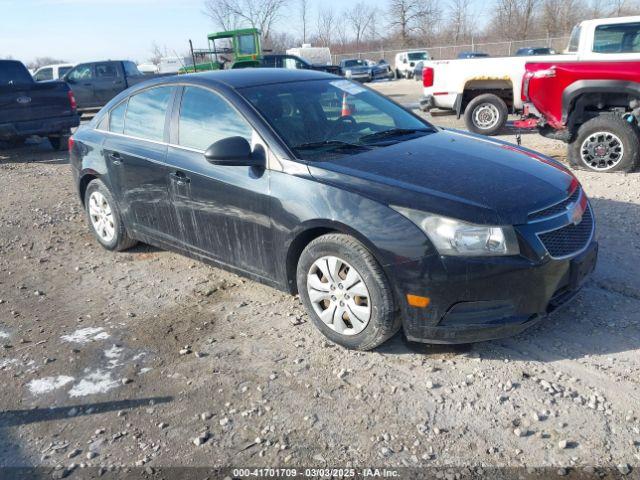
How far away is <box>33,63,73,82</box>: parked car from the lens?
21.7 m

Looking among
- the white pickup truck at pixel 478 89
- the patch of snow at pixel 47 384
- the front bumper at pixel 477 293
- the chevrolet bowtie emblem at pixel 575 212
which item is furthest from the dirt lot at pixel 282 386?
the white pickup truck at pixel 478 89

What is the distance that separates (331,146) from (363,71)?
112 ft

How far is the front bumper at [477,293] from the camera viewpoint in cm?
298

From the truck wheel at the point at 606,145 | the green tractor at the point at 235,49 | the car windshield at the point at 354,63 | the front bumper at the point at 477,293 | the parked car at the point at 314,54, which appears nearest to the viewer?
the front bumper at the point at 477,293

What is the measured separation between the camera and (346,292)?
337 centimetres

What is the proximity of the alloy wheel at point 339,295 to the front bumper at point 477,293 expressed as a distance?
26cm

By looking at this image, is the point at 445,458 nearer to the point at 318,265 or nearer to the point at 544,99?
the point at 318,265

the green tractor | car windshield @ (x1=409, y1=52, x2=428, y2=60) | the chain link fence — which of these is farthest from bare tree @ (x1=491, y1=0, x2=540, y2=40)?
the green tractor

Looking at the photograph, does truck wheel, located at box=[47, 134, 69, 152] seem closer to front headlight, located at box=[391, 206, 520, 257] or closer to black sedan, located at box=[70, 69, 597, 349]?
black sedan, located at box=[70, 69, 597, 349]

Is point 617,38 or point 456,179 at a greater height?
point 617,38

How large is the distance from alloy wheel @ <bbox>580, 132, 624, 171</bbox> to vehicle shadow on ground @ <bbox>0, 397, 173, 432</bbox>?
6.31 m

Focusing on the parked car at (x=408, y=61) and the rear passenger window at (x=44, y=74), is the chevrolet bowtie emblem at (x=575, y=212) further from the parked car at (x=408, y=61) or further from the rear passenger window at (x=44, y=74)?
the parked car at (x=408, y=61)

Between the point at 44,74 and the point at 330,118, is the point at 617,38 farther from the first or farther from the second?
the point at 44,74

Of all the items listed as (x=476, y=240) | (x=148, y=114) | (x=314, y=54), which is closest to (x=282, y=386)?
(x=476, y=240)
